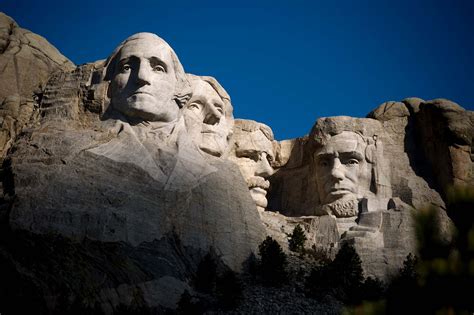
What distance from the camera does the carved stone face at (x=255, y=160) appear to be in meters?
19.8

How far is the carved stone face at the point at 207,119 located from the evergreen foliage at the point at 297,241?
228 centimetres

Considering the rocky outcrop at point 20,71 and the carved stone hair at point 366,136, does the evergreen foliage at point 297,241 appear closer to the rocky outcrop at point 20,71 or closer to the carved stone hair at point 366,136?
the carved stone hair at point 366,136

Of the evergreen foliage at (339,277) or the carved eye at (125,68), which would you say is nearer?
the evergreen foliage at (339,277)

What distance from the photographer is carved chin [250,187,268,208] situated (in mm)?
19531

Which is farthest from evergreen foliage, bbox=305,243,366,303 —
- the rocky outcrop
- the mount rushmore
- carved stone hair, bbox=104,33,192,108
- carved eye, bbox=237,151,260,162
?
the rocky outcrop

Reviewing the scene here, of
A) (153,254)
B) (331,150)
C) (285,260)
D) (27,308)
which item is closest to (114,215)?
(153,254)

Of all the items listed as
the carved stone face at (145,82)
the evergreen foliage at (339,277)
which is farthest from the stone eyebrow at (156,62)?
the evergreen foliage at (339,277)

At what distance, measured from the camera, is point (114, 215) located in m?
14.2

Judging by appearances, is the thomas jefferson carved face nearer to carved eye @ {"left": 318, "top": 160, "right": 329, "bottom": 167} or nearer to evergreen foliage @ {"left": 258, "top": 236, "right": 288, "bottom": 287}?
carved eye @ {"left": 318, "top": 160, "right": 329, "bottom": 167}

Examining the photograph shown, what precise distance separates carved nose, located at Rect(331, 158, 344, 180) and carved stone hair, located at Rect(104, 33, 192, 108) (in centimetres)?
396

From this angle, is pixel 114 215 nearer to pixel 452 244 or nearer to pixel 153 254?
pixel 153 254

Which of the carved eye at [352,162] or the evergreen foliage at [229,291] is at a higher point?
the carved eye at [352,162]

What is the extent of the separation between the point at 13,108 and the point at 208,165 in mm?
4032

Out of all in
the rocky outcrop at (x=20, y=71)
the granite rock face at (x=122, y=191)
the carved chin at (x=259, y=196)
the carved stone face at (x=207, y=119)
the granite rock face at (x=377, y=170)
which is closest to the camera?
the granite rock face at (x=122, y=191)
